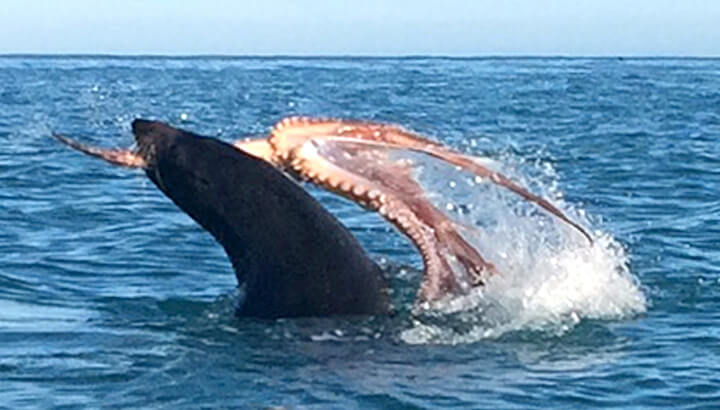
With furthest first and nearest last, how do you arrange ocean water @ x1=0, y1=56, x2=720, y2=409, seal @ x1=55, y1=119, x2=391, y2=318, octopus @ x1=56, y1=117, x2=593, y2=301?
seal @ x1=55, y1=119, x2=391, y2=318, octopus @ x1=56, y1=117, x2=593, y2=301, ocean water @ x1=0, y1=56, x2=720, y2=409

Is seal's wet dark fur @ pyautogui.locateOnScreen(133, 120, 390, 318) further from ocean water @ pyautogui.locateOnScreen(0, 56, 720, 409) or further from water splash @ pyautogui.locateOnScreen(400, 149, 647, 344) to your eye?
water splash @ pyautogui.locateOnScreen(400, 149, 647, 344)

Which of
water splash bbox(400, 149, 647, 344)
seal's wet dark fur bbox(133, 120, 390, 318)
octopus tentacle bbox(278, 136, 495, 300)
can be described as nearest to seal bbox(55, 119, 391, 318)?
seal's wet dark fur bbox(133, 120, 390, 318)

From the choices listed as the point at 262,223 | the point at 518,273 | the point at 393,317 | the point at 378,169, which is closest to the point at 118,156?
the point at 262,223

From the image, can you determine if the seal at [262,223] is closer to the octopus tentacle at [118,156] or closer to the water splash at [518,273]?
the octopus tentacle at [118,156]

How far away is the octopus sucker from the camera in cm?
1080

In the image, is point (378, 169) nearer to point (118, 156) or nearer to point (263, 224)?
point (263, 224)

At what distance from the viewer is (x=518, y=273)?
12617mm

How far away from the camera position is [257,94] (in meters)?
54.2

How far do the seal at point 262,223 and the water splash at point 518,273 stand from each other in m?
0.57

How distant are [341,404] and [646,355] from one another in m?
2.38

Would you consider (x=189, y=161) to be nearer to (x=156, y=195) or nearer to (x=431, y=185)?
(x=431, y=185)

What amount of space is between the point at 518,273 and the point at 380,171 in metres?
1.97

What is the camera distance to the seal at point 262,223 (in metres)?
11.0

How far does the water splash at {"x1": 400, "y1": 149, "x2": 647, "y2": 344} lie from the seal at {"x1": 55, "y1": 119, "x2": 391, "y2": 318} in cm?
57
